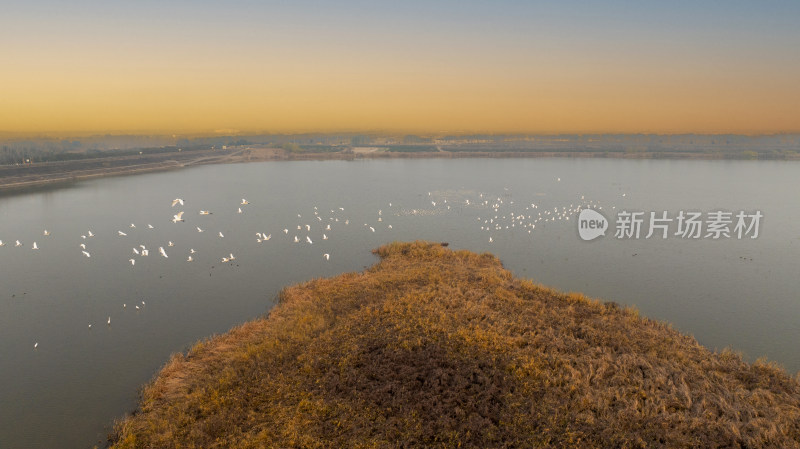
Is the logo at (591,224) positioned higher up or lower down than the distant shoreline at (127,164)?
lower down

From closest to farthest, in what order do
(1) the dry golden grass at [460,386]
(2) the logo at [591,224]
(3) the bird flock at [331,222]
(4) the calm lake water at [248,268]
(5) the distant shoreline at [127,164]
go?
(1) the dry golden grass at [460,386]
(4) the calm lake water at [248,268]
(3) the bird flock at [331,222]
(2) the logo at [591,224]
(5) the distant shoreline at [127,164]

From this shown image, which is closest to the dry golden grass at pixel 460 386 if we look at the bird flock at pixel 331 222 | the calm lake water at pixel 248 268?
the calm lake water at pixel 248 268

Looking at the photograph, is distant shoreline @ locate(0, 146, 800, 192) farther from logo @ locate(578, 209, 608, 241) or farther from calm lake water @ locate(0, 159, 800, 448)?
logo @ locate(578, 209, 608, 241)

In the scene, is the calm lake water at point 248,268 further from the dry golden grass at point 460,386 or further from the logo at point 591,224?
the dry golden grass at point 460,386

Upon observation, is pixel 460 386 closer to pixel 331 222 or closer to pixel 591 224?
pixel 331 222

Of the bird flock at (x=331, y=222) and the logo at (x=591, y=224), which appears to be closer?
the bird flock at (x=331, y=222)

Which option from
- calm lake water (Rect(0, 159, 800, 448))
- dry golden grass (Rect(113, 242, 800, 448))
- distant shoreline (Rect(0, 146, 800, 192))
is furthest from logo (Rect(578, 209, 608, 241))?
distant shoreline (Rect(0, 146, 800, 192))

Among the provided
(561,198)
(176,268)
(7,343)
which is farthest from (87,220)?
(561,198)
